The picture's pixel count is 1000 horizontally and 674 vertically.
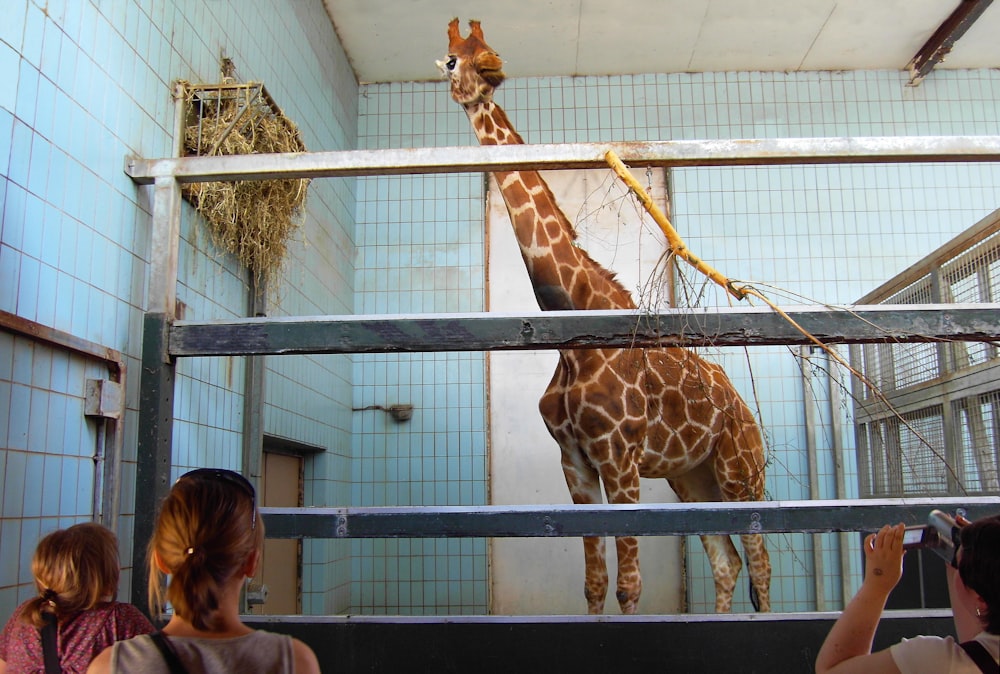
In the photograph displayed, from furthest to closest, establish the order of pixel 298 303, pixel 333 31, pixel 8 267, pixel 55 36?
pixel 333 31
pixel 298 303
pixel 55 36
pixel 8 267

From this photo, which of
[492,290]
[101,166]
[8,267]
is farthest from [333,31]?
[8,267]

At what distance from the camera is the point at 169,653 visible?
1104mm

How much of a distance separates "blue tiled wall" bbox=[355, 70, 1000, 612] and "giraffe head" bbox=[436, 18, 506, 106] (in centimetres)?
305

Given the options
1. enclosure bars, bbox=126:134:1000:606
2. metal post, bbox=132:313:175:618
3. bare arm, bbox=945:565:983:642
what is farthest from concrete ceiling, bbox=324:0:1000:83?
bare arm, bbox=945:565:983:642

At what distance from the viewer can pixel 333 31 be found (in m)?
6.59

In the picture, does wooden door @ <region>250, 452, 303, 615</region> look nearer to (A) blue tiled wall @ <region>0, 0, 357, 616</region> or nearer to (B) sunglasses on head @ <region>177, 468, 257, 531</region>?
(A) blue tiled wall @ <region>0, 0, 357, 616</region>

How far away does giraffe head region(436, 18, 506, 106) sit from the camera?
4047 mm

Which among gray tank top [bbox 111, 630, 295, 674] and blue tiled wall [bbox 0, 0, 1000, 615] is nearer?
gray tank top [bbox 111, 630, 295, 674]

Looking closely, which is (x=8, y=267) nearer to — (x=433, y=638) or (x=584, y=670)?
(x=433, y=638)

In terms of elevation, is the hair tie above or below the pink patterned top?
above

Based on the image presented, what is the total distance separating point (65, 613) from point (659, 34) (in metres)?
6.53

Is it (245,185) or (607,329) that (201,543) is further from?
(245,185)

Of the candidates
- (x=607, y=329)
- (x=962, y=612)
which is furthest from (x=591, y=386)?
(x=962, y=612)

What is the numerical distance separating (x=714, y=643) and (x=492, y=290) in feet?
17.6
